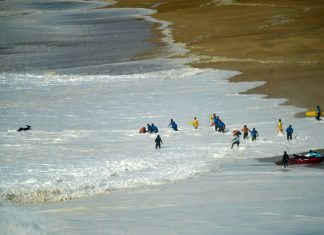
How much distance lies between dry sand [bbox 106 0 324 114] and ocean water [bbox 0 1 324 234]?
84.3 inches

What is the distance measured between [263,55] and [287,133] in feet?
94.6

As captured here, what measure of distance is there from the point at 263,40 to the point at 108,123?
32.4 meters

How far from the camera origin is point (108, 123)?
3600 cm

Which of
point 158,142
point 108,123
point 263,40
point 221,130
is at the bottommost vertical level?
point 158,142

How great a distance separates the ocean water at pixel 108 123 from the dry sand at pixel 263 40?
2141 millimetres

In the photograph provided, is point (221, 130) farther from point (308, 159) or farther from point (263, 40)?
point (263, 40)

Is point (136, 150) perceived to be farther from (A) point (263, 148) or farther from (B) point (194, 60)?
(B) point (194, 60)

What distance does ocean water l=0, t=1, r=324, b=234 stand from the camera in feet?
77.0

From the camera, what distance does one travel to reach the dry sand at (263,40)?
A: 45.0 metres

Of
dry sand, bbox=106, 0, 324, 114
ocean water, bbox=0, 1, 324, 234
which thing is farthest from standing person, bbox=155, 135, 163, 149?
dry sand, bbox=106, 0, 324, 114

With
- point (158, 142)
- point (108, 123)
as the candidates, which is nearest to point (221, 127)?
point (158, 142)

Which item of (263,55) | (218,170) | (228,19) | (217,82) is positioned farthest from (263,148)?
(228,19)

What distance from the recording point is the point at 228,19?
8494 cm

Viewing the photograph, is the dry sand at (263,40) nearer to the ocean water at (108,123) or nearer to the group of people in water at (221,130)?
the ocean water at (108,123)
